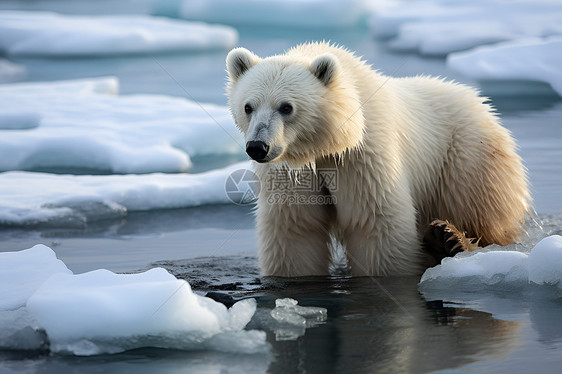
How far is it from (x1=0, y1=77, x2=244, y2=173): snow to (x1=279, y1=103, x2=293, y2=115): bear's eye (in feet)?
9.26

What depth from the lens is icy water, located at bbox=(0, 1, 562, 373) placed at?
128 inches

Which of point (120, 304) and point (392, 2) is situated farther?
point (392, 2)

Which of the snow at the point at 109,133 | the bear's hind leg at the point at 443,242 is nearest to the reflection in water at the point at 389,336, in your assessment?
the bear's hind leg at the point at 443,242

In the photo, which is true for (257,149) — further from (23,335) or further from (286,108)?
(23,335)

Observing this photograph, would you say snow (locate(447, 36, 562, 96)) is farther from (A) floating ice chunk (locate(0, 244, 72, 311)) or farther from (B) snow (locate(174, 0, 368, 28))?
(B) snow (locate(174, 0, 368, 28))

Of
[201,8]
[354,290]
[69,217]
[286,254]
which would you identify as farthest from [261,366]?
[201,8]

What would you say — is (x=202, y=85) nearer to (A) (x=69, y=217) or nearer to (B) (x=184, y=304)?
(A) (x=69, y=217)

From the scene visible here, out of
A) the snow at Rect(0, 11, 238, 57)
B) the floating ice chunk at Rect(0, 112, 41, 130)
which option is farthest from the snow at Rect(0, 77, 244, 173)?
the snow at Rect(0, 11, 238, 57)

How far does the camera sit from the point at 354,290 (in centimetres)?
448

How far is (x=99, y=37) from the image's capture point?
17.1 metres

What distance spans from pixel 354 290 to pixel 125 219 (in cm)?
266

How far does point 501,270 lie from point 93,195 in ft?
11.9

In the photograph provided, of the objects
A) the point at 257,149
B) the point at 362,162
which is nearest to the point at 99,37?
the point at 362,162

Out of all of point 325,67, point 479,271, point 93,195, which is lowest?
point 479,271
